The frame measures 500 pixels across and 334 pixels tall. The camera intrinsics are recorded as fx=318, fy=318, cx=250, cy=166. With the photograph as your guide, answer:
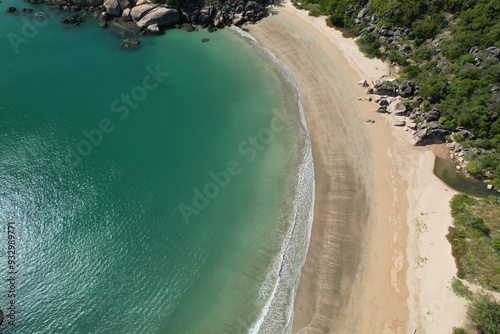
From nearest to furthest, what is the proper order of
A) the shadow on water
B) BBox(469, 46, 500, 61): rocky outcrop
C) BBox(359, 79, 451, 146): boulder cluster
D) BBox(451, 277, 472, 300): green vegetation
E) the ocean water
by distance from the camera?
BBox(451, 277, 472, 300): green vegetation < the ocean water < the shadow on water < BBox(359, 79, 451, 146): boulder cluster < BBox(469, 46, 500, 61): rocky outcrop

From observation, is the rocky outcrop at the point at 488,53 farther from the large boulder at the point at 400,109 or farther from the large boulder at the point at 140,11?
the large boulder at the point at 140,11

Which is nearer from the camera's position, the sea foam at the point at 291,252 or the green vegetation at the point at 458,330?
the green vegetation at the point at 458,330

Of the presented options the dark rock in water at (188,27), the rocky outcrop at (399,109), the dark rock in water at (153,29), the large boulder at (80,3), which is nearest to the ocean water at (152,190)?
the dark rock in water at (153,29)

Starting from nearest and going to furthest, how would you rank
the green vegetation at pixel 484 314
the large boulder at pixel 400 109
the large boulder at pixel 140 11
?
the green vegetation at pixel 484 314, the large boulder at pixel 400 109, the large boulder at pixel 140 11

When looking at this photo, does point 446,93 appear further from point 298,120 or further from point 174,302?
point 174,302

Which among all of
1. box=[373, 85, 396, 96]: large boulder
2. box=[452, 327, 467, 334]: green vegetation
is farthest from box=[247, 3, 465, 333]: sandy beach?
box=[373, 85, 396, 96]: large boulder

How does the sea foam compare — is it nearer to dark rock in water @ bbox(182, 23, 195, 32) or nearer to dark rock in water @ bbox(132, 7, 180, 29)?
dark rock in water @ bbox(182, 23, 195, 32)
